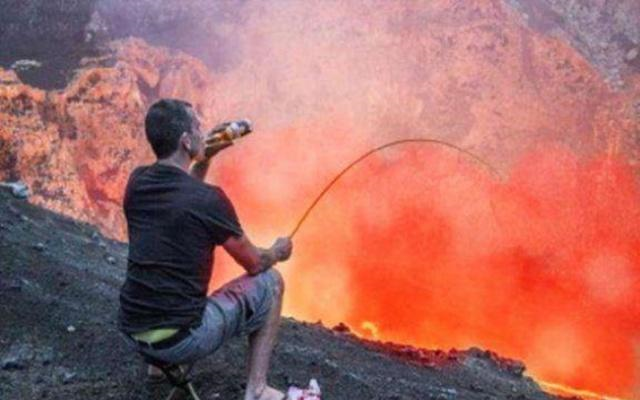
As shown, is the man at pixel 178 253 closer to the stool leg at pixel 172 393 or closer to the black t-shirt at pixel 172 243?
the black t-shirt at pixel 172 243

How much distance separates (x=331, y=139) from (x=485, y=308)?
14.5 feet

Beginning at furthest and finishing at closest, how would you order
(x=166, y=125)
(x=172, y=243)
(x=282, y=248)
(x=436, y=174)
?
(x=436, y=174) → (x=282, y=248) → (x=166, y=125) → (x=172, y=243)

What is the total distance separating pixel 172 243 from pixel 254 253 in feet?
1.54

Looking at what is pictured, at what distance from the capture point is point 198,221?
3975 millimetres

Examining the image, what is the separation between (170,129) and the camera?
4.18 m

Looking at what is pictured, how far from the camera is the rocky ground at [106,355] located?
5219mm

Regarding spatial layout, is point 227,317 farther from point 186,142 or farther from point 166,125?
point 166,125

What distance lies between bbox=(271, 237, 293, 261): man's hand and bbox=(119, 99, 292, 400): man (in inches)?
1.3

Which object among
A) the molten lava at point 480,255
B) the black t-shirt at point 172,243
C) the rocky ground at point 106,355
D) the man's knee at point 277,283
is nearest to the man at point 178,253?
the black t-shirt at point 172,243

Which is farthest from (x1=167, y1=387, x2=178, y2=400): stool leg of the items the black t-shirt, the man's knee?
the man's knee

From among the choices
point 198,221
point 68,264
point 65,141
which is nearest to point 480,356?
point 68,264

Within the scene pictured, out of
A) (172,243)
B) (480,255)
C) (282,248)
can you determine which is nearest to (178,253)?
(172,243)

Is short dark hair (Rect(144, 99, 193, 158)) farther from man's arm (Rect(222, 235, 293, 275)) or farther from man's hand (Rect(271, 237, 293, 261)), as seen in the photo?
man's hand (Rect(271, 237, 293, 261))

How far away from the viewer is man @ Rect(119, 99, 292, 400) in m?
4.00
